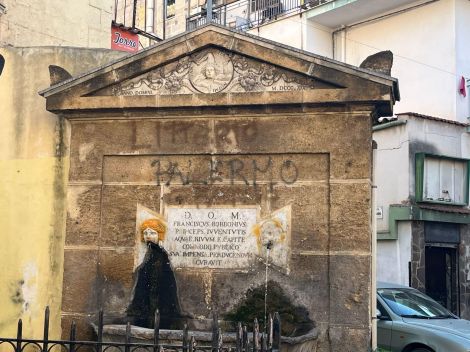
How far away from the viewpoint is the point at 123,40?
16.8 meters

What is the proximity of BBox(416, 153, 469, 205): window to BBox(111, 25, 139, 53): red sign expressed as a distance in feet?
25.1

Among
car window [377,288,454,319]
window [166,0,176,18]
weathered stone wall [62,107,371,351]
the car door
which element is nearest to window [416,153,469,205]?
car window [377,288,454,319]

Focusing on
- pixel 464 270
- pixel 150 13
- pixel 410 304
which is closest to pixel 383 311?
pixel 410 304

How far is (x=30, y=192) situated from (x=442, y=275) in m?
12.6

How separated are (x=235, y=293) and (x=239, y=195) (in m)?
1.07

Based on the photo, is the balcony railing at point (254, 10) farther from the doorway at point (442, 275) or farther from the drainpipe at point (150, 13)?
the doorway at point (442, 275)

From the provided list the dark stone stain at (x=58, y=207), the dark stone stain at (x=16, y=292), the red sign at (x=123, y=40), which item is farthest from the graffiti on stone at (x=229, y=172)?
the red sign at (x=123, y=40)

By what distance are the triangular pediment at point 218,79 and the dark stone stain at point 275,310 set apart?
2.05 metres

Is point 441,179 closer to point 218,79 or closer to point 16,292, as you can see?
point 218,79

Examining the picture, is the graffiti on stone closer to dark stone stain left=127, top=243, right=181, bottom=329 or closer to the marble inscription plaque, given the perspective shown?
the marble inscription plaque

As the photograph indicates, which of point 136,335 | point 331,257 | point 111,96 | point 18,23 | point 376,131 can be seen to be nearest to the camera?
point 136,335

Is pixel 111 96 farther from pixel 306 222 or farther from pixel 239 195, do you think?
pixel 306 222

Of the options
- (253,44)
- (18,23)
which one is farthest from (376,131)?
(253,44)

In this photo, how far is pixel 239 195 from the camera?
7578 mm
